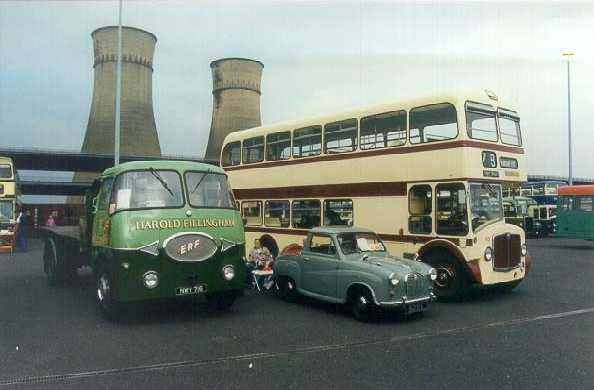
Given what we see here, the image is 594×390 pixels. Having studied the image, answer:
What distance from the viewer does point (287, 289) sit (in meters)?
10.3

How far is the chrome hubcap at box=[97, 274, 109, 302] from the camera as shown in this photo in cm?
819

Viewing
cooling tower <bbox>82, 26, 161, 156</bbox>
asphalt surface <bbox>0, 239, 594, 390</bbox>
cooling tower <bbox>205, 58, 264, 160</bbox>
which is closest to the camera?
asphalt surface <bbox>0, 239, 594, 390</bbox>

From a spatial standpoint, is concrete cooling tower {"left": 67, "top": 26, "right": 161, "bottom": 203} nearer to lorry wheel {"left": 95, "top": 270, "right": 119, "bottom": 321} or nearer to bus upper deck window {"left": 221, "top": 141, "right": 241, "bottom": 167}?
bus upper deck window {"left": 221, "top": 141, "right": 241, "bottom": 167}

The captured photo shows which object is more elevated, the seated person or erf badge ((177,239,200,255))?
erf badge ((177,239,200,255))

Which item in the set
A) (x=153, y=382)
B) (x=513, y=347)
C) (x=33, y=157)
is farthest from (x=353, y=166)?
(x=33, y=157)

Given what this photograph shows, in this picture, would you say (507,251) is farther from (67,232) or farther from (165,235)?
(67,232)

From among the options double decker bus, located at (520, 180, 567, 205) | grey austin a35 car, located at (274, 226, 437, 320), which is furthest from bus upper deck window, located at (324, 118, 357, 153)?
double decker bus, located at (520, 180, 567, 205)

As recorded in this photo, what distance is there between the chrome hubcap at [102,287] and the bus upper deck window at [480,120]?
293 inches

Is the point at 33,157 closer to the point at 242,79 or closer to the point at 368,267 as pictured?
the point at 242,79

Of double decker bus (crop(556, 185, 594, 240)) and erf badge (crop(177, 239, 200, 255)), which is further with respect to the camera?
double decker bus (crop(556, 185, 594, 240))

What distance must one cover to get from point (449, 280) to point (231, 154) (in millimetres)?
8289

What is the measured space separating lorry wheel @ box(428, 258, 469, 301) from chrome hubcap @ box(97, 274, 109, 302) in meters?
6.46

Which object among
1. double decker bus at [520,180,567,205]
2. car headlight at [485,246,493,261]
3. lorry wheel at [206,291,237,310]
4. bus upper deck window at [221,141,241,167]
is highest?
bus upper deck window at [221,141,241,167]

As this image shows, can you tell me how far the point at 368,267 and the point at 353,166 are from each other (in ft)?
13.3
